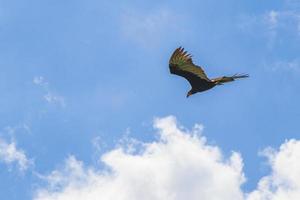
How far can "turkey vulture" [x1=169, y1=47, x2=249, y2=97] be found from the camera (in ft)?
170

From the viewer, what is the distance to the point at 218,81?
173 ft

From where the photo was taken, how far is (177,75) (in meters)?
53.8

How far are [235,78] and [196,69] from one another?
2293mm

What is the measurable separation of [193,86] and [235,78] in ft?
14.2

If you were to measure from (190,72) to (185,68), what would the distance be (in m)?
0.65

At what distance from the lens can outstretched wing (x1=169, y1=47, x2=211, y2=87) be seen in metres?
51.9

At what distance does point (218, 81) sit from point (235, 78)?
1.47 metres

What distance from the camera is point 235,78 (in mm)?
51375

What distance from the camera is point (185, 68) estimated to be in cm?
5253

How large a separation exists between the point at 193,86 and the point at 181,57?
12.1 feet

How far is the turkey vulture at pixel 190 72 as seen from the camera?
51.9 meters

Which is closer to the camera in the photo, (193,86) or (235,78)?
(235,78)

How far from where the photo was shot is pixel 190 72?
53.1m

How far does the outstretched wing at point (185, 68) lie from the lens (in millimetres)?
51938
